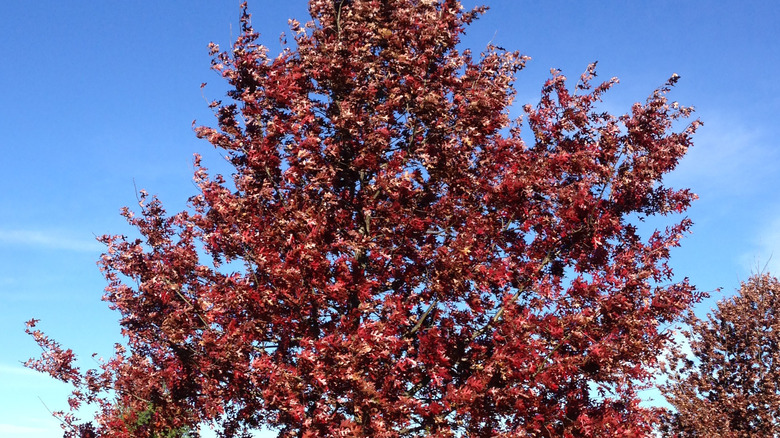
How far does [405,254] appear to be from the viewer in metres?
13.2

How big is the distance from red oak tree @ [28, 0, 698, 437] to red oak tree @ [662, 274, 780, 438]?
52.3 feet

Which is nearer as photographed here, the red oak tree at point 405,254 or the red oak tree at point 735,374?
the red oak tree at point 405,254

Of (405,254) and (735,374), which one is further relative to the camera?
(735,374)

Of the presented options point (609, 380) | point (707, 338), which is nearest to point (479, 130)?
point (609, 380)

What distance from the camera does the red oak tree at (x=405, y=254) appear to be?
1166cm

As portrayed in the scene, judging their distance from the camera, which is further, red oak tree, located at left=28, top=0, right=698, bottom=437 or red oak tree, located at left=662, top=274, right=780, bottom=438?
red oak tree, located at left=662, top=274, right=780, bottom=438

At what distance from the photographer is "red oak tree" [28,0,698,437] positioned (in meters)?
11.7

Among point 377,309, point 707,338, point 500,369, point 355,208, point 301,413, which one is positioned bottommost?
point 301,413

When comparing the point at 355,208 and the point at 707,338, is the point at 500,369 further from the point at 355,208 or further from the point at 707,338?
the point at 707,338

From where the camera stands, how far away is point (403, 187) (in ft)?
40.7

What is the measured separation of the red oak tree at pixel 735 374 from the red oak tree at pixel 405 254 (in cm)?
1594

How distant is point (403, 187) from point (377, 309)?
7.66 feet

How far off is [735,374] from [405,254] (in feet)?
67.7

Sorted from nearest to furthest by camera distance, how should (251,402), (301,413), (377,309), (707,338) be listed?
(301,413)
(377,309)
(251,402)
(707,338)
